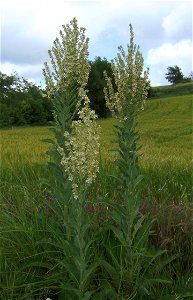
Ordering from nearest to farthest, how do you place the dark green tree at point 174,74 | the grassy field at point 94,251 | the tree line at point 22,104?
the grassy field at point 94,251 → the tree line at point 22,104 → the dark green tree at point 174,74

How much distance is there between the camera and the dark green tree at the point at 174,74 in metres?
116

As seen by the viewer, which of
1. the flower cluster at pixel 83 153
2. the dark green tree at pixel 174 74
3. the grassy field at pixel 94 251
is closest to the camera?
the flower cluster at pixel 83 153

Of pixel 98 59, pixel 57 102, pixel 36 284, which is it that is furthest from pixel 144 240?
pixel 98 59

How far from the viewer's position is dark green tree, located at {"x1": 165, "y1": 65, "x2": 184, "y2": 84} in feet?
379

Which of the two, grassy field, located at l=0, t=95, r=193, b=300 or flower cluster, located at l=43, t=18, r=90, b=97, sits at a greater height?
flower cluster, located at l=43, t=18, r=90, b=97

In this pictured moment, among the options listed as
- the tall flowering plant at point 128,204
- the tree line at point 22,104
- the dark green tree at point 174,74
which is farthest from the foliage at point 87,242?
the dark green tree at point 174,74

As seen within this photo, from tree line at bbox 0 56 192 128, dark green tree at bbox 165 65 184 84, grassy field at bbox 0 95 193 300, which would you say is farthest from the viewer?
dark green tree at bbox 165 65 184 84

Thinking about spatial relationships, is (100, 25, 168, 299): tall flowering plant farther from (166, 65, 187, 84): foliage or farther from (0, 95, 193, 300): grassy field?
(166, 65, 187, 84): foliage

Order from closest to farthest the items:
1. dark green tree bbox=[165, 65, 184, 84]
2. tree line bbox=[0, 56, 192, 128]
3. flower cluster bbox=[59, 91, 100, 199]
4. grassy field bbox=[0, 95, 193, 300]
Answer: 1. flower cluster bbox=[59, 91, 100, 199]
2. grassy field bbox=[0, 95, 193, 300]
3. tree line bbox=[0, 56, 192, 128]
4. dark green tree bbox=[165, 65, 184, 84]

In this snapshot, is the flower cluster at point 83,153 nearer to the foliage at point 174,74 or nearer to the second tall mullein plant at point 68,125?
the second tall mullein plant at point 68,125

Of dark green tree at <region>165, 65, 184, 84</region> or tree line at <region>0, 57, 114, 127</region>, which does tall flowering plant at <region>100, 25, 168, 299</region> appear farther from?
dark green tree at <region>165, 65, 184, 84</region>

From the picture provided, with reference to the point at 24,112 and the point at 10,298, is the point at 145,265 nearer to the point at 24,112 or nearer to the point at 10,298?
the point at 10,298

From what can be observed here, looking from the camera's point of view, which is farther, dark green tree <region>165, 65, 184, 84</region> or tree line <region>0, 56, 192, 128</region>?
dark green tree <region>165, 65, 184, 84</region>

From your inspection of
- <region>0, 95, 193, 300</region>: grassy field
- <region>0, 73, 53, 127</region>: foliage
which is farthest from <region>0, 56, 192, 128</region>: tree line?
<region>0, 95, 193, 300</region>: grassy field
